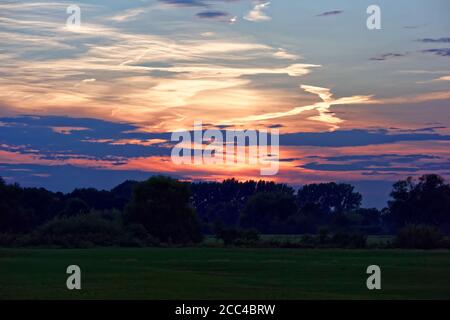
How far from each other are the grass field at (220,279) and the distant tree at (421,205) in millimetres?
60631

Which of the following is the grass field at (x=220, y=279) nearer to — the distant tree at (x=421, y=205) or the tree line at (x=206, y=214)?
the tree line at (x=206, y=214)

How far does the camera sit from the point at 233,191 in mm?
172250

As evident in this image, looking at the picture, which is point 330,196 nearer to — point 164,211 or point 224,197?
point 224,197

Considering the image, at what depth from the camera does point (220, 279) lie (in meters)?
46.2

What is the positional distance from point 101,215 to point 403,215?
143 ft

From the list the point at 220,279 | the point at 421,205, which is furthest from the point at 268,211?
the point at 220,279

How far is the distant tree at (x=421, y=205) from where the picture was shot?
12512 centimetres
